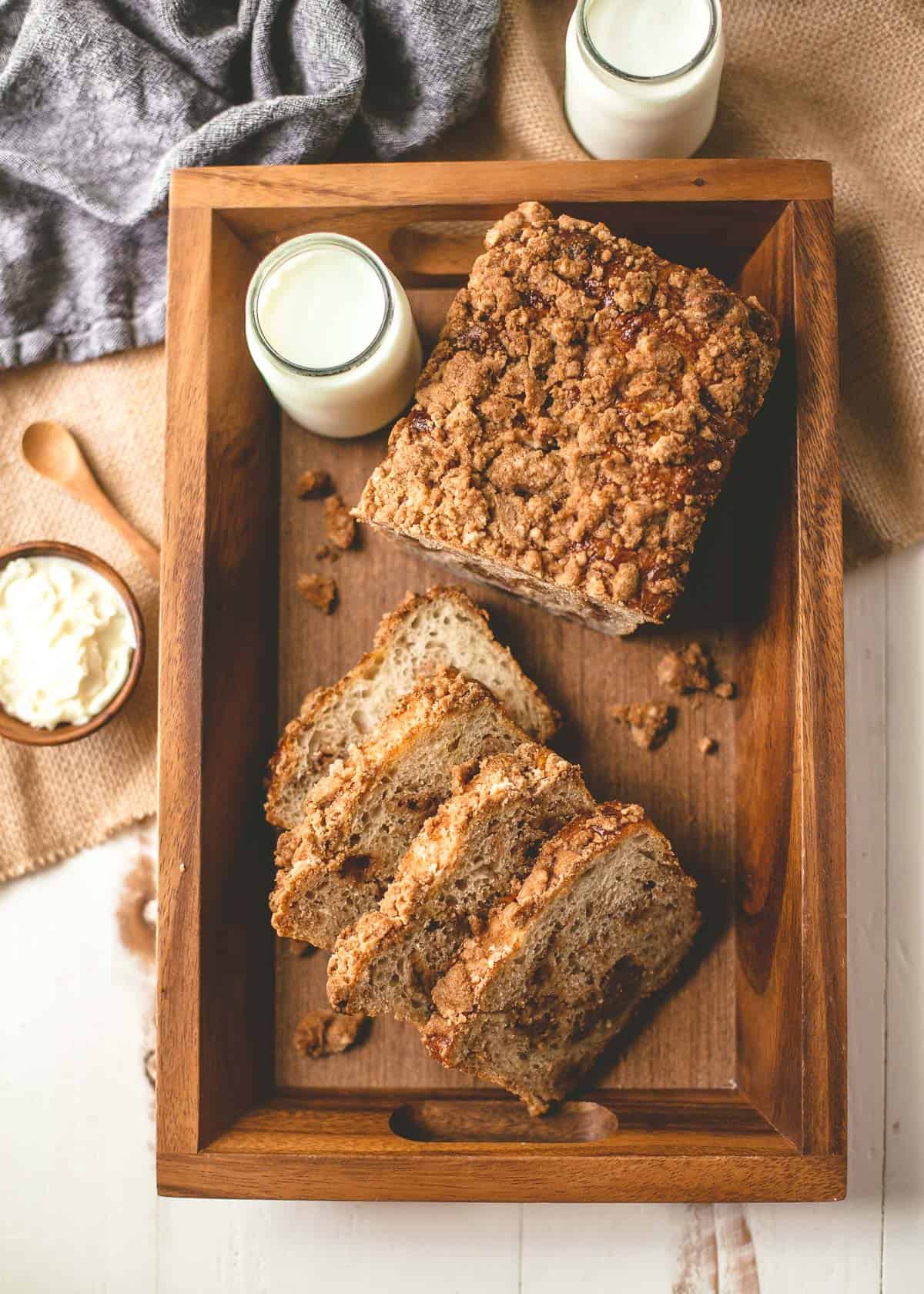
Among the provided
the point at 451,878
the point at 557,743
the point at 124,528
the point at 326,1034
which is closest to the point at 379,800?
the point at 451,878

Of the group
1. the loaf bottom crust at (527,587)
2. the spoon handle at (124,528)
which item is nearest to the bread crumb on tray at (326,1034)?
the loaf bottom crust at (527,587)

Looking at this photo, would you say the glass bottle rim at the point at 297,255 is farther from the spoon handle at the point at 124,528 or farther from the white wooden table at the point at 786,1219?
the white wooden table at the point at 786,1219

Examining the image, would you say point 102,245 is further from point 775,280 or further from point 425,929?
point 425,929

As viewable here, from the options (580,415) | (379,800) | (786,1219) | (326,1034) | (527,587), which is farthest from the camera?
(786,1219)

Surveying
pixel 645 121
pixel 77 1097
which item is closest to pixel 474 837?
pixel 77 1097

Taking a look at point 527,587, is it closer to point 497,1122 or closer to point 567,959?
point 567,959

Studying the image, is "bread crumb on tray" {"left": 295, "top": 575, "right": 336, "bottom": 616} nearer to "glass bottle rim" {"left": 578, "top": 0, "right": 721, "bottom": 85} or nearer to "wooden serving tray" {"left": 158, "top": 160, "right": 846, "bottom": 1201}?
"wooden serving tray" {"left": 158, "top": 160, "right": 846, "bottom": 1201}

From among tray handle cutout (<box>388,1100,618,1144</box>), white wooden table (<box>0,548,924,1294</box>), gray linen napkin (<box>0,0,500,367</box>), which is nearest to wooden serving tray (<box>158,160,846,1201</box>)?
tray handle cutout (<box>388,1100,618,1144</box>)
